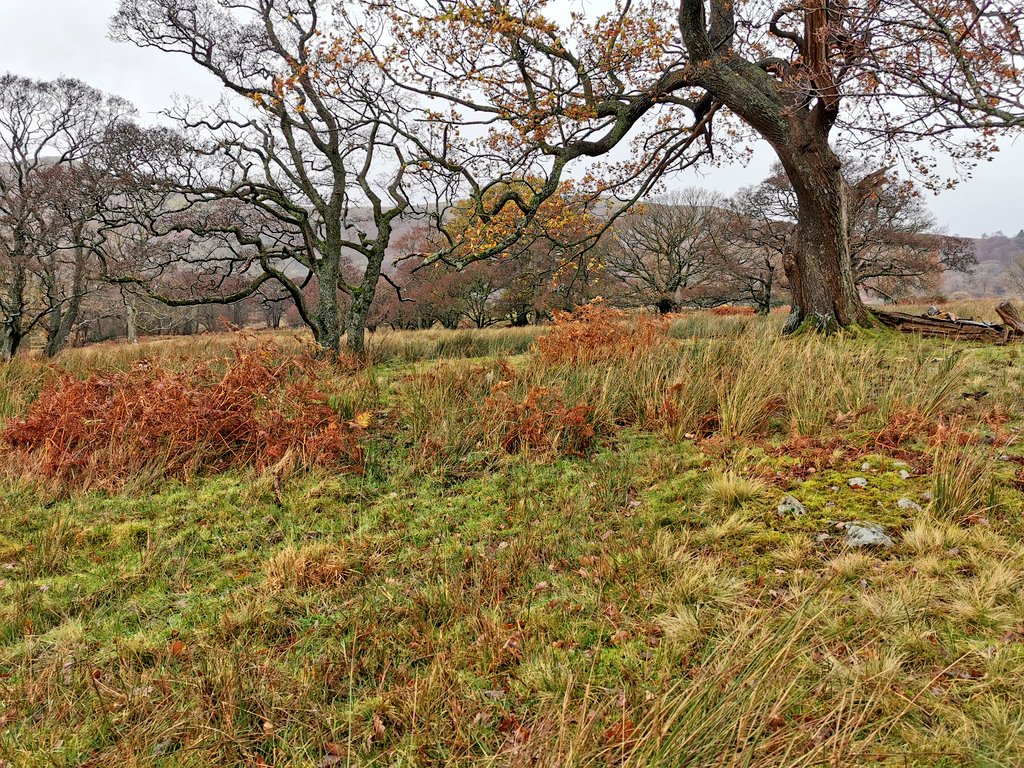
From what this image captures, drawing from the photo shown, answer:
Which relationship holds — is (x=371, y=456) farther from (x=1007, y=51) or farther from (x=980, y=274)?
(x=980, y=274)

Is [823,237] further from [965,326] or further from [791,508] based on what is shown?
[791,508]

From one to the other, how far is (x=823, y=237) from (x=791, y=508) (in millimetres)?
6555

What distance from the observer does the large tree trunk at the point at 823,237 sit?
7.52 meters

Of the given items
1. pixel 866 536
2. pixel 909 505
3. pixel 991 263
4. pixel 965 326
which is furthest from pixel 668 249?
pixel 991 263

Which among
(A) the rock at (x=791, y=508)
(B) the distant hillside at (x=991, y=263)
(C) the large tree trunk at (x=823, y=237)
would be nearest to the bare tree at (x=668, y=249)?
(C) the large tree trunk at (x=823, y=237)

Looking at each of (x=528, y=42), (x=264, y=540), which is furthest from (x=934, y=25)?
(x=264, y=540)

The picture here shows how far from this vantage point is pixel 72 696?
197cm

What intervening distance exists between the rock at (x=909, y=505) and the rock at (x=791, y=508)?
50cm

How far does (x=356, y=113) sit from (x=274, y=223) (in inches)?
178

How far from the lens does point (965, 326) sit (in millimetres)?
7105

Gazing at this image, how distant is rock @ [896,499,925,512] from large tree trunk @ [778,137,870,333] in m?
5.55

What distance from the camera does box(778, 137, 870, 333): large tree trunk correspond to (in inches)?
296

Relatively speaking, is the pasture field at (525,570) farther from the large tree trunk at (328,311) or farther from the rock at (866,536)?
the large tree trunk at (328,311)

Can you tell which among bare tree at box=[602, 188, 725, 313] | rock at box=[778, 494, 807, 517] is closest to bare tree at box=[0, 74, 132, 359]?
rock at box=[778, 494, 807, 517]
